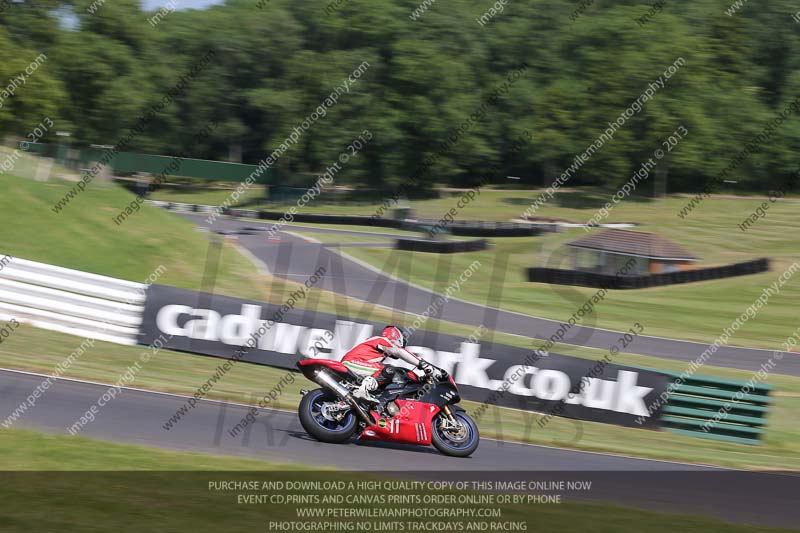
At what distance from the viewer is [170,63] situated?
65.8m

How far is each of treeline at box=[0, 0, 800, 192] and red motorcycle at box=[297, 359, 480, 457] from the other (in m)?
46.8

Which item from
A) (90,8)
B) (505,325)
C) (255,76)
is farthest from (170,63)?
(505,325)

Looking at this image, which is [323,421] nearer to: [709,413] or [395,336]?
[395,336]

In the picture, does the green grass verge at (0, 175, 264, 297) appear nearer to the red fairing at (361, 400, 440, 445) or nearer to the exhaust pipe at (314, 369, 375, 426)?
the exhaust pipe at (314, 369, 375, 426)

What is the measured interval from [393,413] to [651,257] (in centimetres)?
2452

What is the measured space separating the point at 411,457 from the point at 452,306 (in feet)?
52.9

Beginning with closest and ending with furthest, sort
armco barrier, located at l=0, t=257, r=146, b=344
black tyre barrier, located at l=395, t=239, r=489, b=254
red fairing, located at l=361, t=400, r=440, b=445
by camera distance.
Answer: red fairing, located at l=361, t=400, r=440, b=445
armco barrier, located at l=0, t=257, r=146, b=344
black tyre barrier, located at l=395, t=239, r=489, b=254

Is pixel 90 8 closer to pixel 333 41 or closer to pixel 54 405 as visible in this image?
pixel 333 41

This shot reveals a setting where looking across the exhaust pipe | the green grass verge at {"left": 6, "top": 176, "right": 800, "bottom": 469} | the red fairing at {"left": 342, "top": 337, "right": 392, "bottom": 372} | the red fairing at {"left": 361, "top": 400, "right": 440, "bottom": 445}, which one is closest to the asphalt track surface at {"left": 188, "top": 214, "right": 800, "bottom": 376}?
the green grass verge at {"left": 6, "top": 176, "right": 800, "bottom": 469}

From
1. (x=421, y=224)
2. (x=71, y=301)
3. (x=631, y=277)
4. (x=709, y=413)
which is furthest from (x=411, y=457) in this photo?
(x=421, y=224)

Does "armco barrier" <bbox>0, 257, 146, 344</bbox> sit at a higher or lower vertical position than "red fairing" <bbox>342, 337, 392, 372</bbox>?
lower

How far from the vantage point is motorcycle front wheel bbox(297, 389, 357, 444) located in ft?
33.1

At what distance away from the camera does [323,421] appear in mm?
10195

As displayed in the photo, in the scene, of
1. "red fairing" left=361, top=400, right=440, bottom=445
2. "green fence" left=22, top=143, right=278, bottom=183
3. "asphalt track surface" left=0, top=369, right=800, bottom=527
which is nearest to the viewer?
"asphalt track surface" left=0, top=369, right=800, bottom=527
